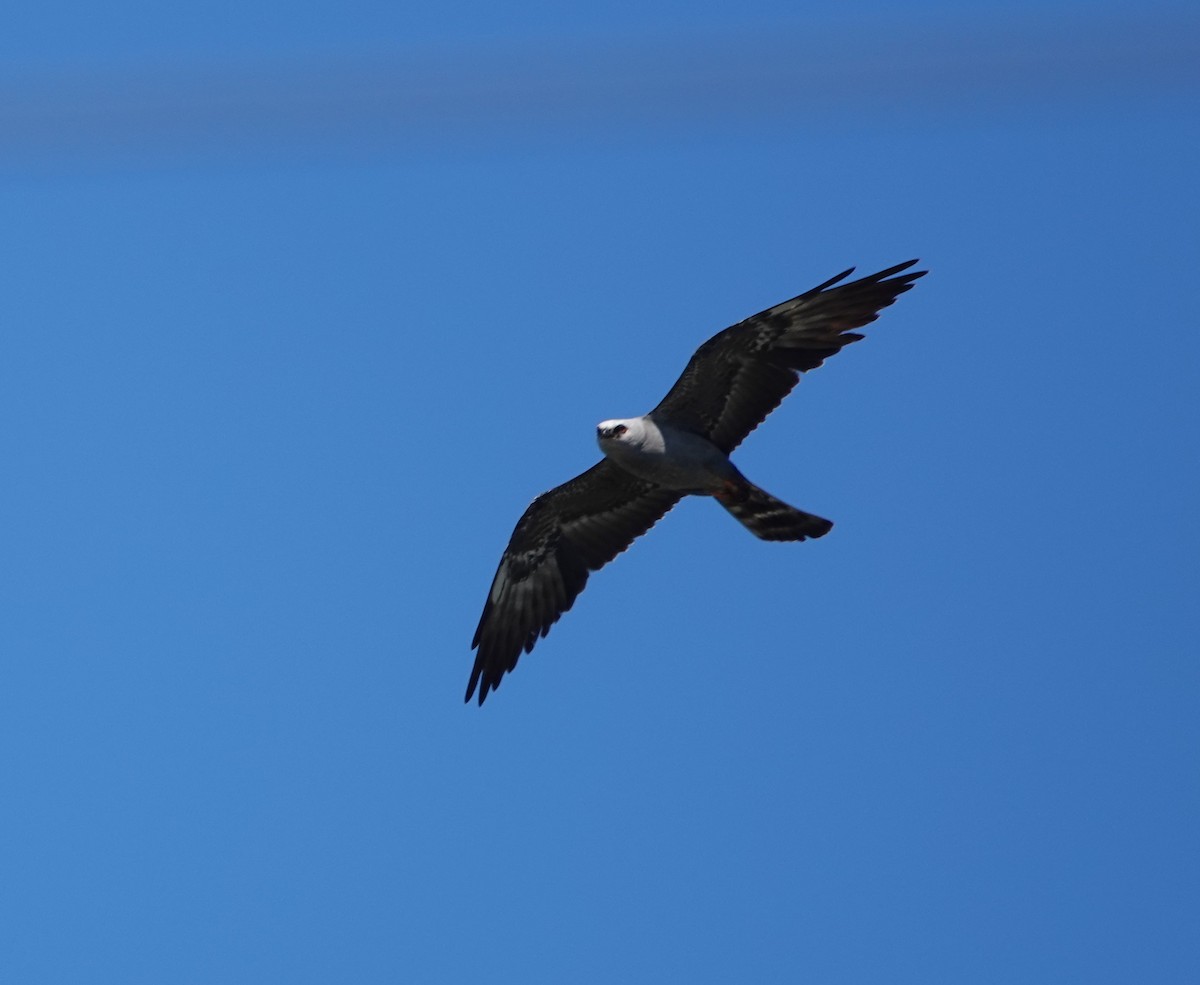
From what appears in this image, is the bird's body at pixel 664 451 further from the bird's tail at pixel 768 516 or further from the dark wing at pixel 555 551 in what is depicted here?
the dark wing at pixel 555 551

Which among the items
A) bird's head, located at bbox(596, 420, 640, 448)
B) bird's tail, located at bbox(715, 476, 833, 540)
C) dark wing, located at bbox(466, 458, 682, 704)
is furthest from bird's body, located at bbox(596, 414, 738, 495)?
dark wing, located at bbox(466, 458, 682, 704)

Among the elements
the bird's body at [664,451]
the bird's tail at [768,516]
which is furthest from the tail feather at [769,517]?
the bird's body at [664,451]

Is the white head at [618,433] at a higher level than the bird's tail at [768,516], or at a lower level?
higher

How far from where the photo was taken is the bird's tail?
650 inches

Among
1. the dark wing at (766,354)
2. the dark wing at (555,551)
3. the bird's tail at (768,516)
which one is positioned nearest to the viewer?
the dark wing at (766,354)

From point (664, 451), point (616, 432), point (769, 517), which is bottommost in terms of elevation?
point (769, 517)

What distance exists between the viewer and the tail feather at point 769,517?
16531mm

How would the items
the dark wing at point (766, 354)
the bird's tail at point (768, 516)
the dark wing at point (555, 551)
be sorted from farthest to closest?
the dark wing at point (555, 551) → the bird's tail at point (768, 516) → the dark wing at point (766, 354)

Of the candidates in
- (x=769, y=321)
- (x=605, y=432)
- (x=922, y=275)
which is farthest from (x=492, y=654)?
(x=922, y=275)

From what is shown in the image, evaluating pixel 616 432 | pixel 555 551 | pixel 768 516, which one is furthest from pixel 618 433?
pixel 555 551

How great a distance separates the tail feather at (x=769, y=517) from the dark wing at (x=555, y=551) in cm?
108

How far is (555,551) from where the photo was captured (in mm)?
18141

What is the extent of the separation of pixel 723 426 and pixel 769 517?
1.00m

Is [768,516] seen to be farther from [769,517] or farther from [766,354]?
[766,354]
